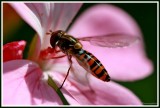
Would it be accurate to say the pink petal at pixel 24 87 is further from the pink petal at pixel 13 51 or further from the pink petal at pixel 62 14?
the pink petal at pixel 62 14

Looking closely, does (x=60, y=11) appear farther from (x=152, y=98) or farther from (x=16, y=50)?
(x=152, y=98)

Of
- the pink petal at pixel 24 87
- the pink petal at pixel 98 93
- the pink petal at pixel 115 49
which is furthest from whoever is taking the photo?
the pink petal at pixel 115 49

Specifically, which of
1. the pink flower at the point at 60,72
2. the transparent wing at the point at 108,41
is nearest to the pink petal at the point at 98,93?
the pink flower at the point at 60,72

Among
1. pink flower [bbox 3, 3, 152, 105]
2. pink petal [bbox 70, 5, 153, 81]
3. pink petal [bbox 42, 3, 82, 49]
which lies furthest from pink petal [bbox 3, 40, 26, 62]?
pink petal [bbox 70, 5, 153, 81]

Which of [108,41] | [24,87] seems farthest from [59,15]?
[24,87]

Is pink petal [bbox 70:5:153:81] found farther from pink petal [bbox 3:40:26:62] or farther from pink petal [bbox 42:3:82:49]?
pink petal [bbox 3:40:26:62]

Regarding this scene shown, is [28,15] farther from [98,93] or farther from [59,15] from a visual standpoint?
[98,93]

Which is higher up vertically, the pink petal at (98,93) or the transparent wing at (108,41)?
the transparent wing at (108,41)
